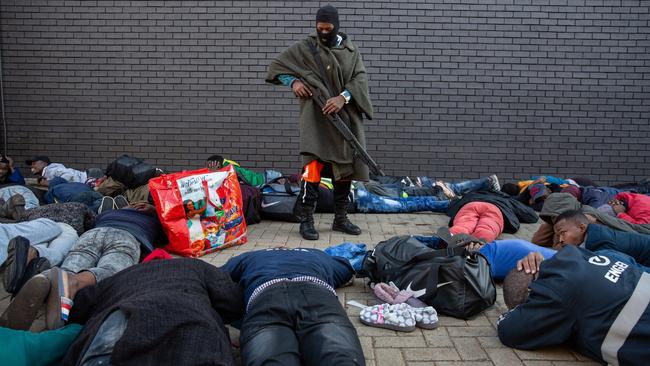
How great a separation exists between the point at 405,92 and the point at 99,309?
6339 millimetres

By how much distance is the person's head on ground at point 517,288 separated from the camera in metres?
3.19

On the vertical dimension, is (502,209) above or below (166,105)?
below

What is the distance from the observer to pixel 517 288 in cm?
323

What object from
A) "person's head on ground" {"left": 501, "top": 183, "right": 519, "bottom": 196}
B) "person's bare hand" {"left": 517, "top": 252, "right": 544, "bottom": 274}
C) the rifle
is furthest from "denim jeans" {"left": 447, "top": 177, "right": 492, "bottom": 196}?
"person's bare hand" {"left": 517, "top": 252, "right": 544, "bottom": 274}

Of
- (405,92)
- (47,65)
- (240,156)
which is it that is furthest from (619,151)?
(47,65)

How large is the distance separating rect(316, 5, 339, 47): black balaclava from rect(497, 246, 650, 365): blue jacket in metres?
3.34

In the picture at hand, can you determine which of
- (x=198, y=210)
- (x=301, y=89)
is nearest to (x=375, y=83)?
(x=301, y=89)

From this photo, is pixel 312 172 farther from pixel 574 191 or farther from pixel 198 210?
pixel 574 191

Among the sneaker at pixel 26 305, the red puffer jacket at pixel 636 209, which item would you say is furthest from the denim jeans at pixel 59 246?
the red puffer jacket at pixel 636 209

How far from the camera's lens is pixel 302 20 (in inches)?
320

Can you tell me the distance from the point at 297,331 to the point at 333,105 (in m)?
3.16

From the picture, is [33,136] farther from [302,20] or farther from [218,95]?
[302,20]

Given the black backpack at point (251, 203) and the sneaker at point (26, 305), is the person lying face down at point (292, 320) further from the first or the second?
the black backpack at point (251, 203)

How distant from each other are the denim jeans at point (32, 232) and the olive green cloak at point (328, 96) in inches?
93.1
